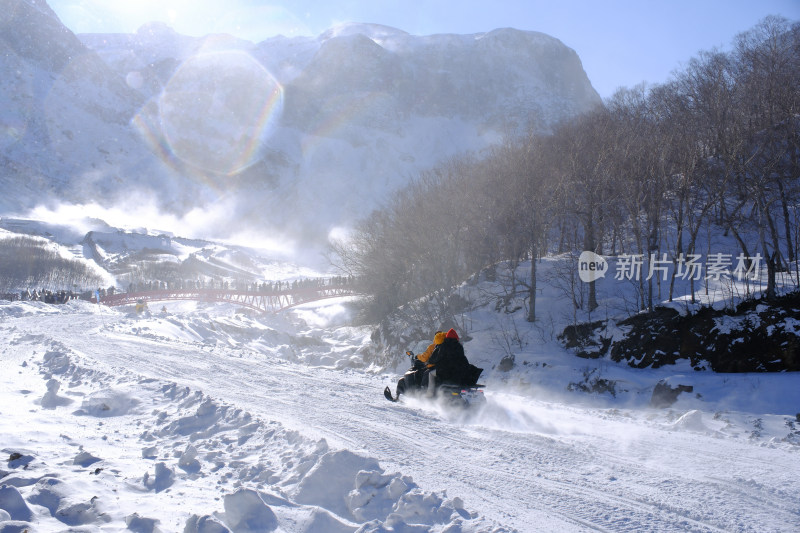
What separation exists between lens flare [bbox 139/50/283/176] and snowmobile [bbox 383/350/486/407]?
15907cm

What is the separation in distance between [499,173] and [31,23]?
233 metres

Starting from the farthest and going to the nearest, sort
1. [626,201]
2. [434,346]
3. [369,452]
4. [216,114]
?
[216,114] < [626,201] < [434,346] < [369,452]

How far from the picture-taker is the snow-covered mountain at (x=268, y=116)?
140000mm

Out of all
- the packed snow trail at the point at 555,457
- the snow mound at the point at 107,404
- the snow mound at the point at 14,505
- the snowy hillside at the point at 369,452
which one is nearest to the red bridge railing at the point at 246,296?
the snowy hillside at the point at 369,452

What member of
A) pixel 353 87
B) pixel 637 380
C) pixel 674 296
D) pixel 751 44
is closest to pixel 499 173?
pixel 674 296

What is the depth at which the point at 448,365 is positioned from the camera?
29.5 ft

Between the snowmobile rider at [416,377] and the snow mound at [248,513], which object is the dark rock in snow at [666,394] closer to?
the snowmobile rider at [416,377]

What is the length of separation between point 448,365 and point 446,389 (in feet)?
1.53

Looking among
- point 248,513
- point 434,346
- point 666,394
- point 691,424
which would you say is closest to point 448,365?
point 434,346

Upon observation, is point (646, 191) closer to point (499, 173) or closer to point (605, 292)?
point (605, 292)

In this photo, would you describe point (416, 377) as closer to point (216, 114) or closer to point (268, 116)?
point (268, 116)

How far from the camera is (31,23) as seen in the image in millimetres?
183500

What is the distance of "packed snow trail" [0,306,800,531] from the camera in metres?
4.41

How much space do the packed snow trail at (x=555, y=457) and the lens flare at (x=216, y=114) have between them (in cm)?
16004
